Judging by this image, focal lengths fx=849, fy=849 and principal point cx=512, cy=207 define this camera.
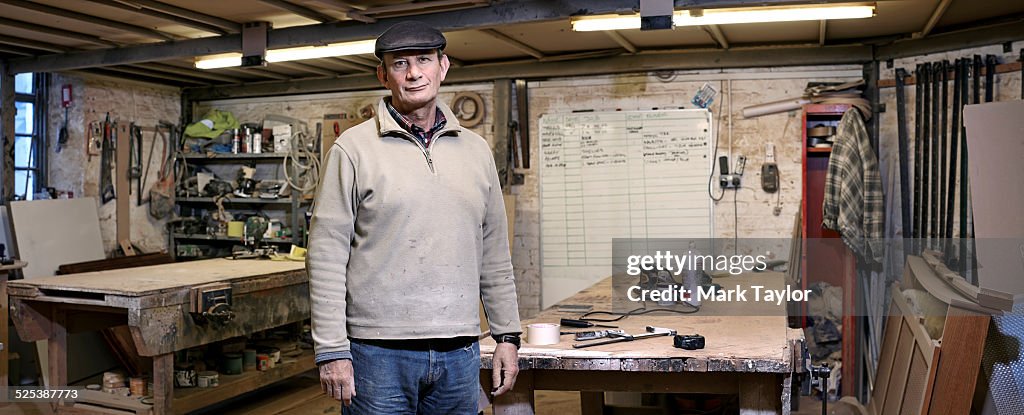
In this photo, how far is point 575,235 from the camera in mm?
6586

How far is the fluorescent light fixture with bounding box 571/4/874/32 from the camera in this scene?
177 inches

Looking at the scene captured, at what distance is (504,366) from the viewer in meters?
2.39

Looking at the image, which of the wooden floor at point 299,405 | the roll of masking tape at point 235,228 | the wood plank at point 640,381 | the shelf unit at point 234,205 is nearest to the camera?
the wood plank at point 640,381

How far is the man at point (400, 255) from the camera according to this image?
207 centimetres

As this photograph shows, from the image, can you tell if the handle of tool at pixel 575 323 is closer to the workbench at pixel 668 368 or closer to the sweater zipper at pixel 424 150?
the workbench at pixel 668 368

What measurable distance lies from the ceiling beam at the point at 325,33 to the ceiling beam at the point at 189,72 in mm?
677

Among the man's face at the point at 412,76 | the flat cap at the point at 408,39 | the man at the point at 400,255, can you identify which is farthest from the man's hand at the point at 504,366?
the flat cap at the point at 408,39

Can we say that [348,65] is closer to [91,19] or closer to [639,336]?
[91,19]

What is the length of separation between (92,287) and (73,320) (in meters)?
0.61

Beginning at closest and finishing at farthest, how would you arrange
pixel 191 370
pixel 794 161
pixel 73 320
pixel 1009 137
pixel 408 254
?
1. pixel 408 254
2. pixel 1009 137
3. pixel 73 320
4. pixel 191 370
5. pixel 794 161

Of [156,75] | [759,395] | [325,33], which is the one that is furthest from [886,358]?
[156,75]

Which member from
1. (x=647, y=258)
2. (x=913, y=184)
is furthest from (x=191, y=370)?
(x=913, y=184)

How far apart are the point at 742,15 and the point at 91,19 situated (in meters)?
3.79

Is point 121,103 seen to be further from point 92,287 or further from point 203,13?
point 92,287
